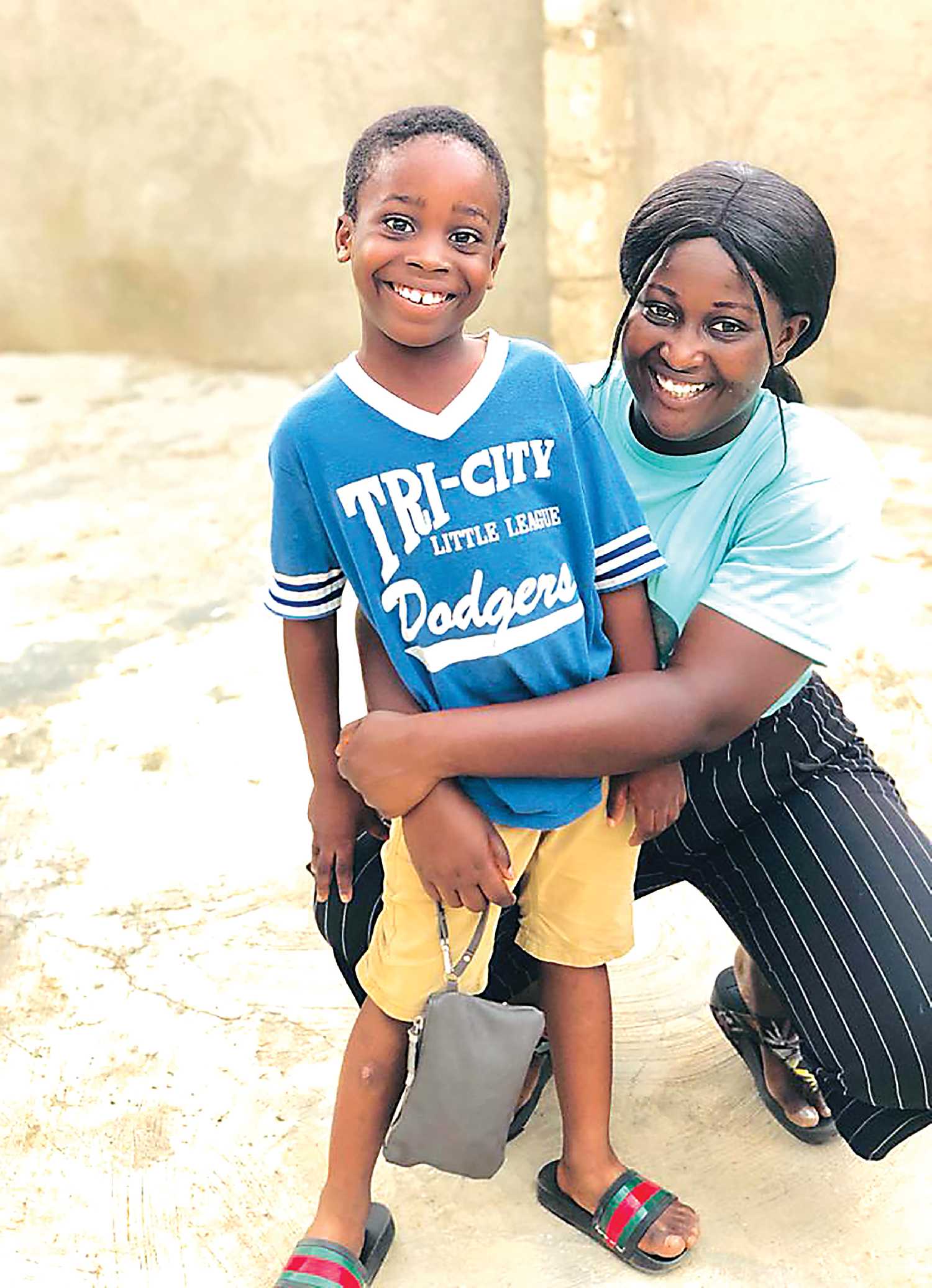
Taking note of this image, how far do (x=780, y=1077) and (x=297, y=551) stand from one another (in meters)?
1.04

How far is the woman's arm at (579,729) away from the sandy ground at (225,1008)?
25.8 inches

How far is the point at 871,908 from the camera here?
5.93 ft

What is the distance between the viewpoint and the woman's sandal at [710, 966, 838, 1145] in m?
2.07

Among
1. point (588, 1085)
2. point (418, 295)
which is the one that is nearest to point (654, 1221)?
point (588, 1085)

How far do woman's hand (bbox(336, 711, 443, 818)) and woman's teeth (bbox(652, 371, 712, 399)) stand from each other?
1.55 feet

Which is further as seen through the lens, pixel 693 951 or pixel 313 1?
pixel 313 1

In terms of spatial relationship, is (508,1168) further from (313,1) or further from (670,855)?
(313,1)

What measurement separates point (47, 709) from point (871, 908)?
6.79 feet

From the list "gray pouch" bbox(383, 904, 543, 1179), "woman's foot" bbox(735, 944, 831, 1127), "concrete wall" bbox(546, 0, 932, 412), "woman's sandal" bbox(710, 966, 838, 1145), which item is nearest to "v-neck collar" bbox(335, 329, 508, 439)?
"gray pouch" bbox(383, 904, 543, 1179)

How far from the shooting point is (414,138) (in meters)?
1.55

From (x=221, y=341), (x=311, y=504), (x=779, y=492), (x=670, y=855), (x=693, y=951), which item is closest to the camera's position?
(x=311, y=504)

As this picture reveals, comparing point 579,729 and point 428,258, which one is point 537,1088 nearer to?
point 579,729

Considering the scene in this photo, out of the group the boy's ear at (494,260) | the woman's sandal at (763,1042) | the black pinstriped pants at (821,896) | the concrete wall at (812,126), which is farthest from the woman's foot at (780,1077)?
the concrete wall at (812,126)

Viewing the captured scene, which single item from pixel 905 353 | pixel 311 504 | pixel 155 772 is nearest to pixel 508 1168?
pixel 311 504
